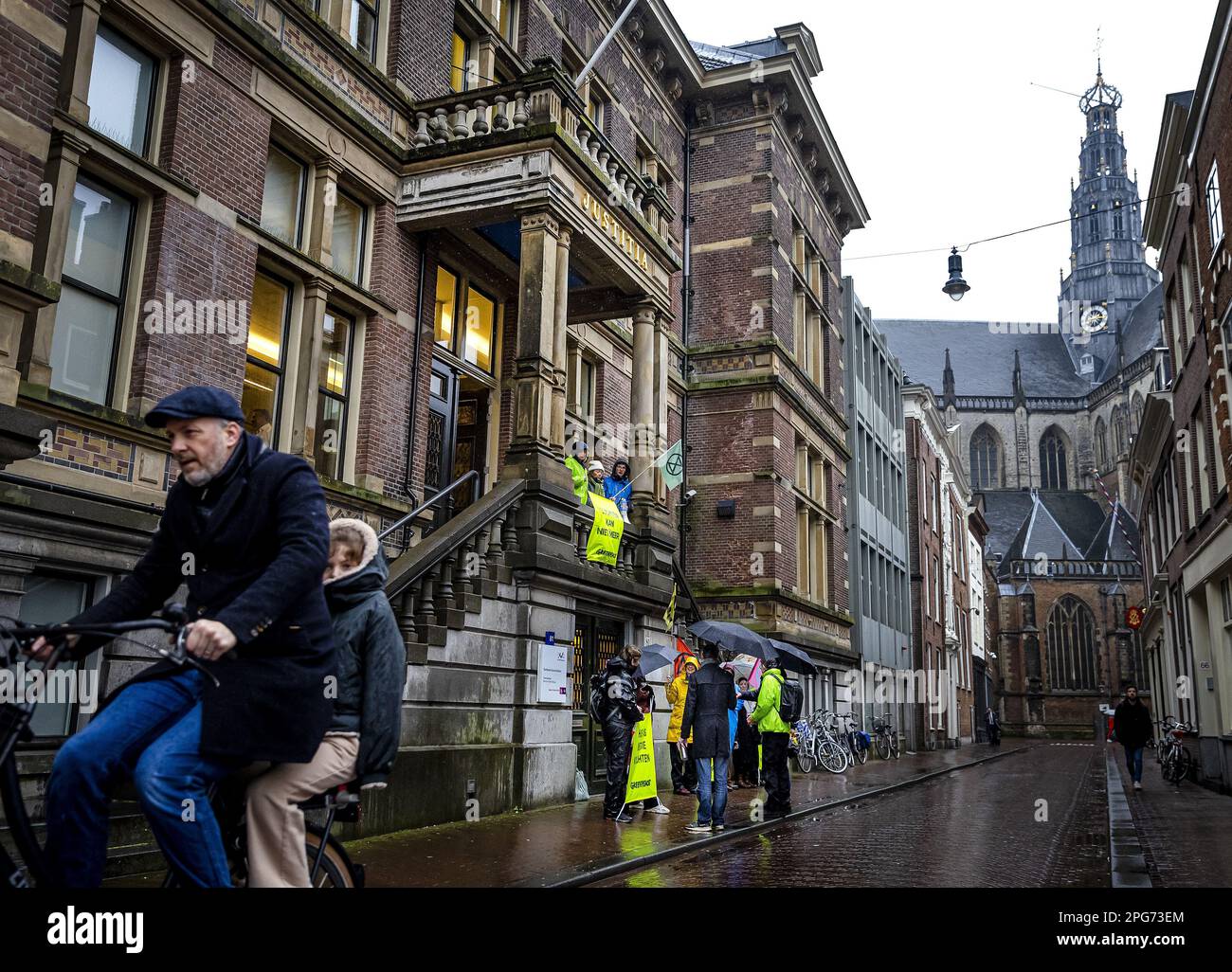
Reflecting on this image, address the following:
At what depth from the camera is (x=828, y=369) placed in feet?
95.8

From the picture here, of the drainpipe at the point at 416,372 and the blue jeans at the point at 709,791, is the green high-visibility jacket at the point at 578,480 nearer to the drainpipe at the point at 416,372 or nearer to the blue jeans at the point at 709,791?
the drainpipe at the point at 416,372

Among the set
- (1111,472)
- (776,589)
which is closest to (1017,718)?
(1111,472)

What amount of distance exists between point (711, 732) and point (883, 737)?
21626mm

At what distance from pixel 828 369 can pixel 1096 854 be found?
2067 cm

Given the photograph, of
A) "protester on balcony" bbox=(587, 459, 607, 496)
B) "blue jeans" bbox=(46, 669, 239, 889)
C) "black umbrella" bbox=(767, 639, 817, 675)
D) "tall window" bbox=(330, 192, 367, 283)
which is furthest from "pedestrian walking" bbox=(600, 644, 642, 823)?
"blue jeans" bbox=(46, 669, 239, 889)

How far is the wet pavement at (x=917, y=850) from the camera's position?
7965 millimetres

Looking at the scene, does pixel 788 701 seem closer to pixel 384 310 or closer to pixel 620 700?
pixel 620 700

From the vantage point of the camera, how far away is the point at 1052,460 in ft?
290

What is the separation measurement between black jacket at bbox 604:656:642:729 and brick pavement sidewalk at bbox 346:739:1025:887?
108 cm

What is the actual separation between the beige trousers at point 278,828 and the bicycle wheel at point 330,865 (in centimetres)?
19

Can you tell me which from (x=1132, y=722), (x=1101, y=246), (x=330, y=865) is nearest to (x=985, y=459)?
(x=1101, y=246)

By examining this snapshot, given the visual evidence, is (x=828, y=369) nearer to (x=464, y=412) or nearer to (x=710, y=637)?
(x=464, y=412)

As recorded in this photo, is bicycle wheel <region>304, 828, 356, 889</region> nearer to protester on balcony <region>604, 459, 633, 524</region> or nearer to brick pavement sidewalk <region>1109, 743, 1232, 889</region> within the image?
brick pavement sidewalk <region>1109, 743, 1232, 889</region>

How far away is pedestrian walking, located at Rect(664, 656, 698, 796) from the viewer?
15.9 meters
